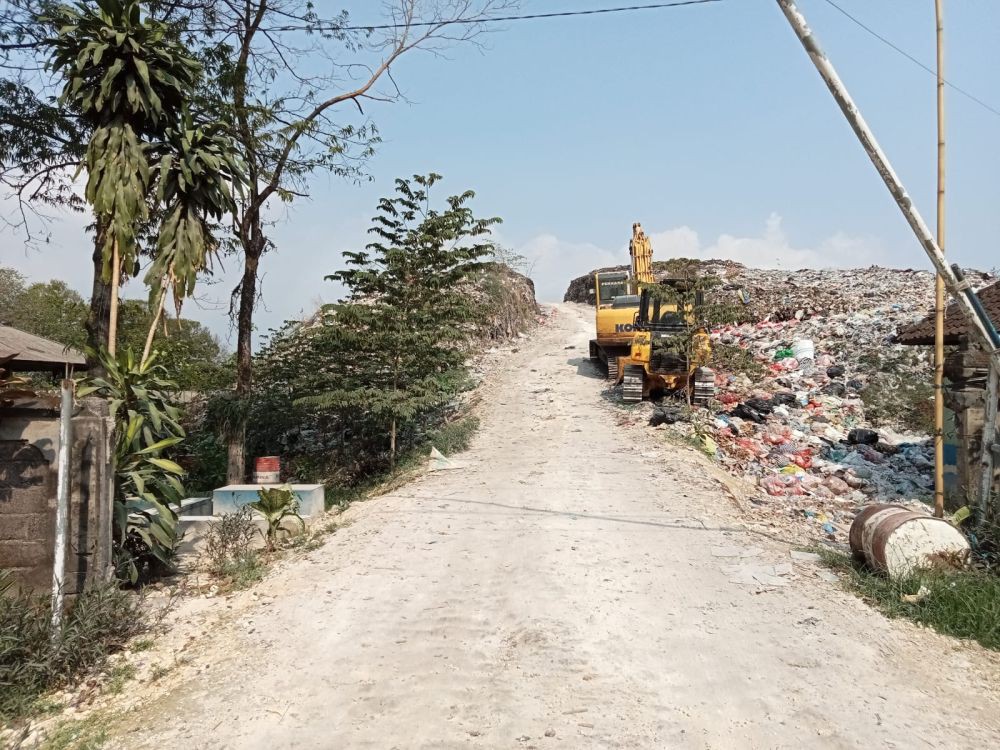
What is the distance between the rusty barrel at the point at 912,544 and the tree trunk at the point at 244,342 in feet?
30.5

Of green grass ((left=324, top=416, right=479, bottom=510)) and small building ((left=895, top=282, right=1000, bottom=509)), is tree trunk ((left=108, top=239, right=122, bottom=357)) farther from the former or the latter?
small building ((left=895, top=282, right=1000, bottom=509))

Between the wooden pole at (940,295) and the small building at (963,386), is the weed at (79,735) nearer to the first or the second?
the wooden pole at (940,295)

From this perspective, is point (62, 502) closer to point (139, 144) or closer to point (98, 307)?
point (139, 144)

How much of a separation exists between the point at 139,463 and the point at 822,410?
40.7 ft

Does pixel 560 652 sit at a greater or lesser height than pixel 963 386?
lesser

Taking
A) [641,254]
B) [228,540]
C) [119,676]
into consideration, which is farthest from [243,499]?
[641,254]

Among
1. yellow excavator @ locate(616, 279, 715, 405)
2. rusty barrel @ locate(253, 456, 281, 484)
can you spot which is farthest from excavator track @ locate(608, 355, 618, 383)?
rusty barrel @ locate(253, 456, 281, 484)

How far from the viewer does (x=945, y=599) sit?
5223 millimetres

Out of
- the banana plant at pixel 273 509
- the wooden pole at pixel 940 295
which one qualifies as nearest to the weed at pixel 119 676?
the banana plant at pixel 273 509

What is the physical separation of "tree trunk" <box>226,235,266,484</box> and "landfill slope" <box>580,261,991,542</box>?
7.48 meters

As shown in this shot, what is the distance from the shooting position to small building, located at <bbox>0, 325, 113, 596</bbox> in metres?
5.01

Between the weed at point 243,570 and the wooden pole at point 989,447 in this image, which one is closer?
the wooden pole at point 989,447

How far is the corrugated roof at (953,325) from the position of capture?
9406mm

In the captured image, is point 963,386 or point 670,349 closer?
point 963,386
